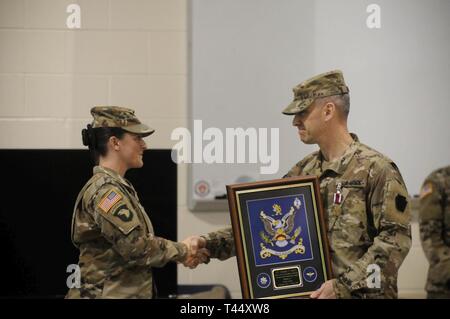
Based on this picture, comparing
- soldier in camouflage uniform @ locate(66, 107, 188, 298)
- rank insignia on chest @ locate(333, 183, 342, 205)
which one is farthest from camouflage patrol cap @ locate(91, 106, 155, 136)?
rank insignia on chest @ locate(333, 183, 342, 205)

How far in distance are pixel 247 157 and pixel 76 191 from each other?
51cm

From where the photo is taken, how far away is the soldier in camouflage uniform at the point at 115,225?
1851mm

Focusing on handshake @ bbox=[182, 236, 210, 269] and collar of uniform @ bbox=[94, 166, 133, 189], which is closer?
collar of uniform @ bbox=[94, 166, 133, 189]

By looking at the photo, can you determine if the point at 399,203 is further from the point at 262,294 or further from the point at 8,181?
the point at 8,181

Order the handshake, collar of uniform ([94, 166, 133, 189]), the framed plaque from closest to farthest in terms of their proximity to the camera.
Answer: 1. the framed plaque
2. collar of uniform ([94, 166, 133, 189])
3. the handshake

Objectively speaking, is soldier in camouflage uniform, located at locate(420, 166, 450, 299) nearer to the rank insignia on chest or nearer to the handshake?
the rank insignia on chest

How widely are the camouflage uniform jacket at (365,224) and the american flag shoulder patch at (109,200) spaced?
1.86 ft

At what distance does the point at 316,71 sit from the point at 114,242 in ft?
2.60

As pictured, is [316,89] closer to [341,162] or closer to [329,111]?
[329,111]

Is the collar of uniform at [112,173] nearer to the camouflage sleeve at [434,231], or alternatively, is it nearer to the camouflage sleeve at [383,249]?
the camouflage sleeve at [383,249]

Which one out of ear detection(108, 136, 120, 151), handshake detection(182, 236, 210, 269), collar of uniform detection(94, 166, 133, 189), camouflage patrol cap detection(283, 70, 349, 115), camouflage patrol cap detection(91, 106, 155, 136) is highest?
camouflage patrol cap detection(283, 70, 349, 115)

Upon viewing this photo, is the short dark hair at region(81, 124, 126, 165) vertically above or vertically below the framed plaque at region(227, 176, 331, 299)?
above

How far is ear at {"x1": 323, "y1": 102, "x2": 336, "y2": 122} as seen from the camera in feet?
6.38

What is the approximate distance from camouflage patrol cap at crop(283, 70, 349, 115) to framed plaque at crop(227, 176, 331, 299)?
0.26 metres
